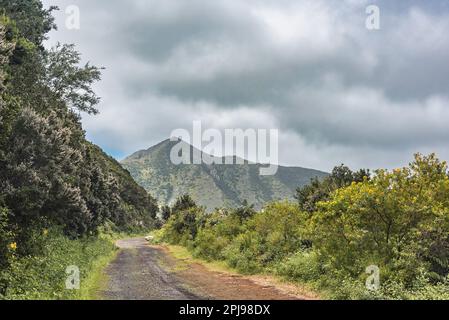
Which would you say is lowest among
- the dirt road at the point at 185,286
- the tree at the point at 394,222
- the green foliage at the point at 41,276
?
the dirt road at the point at 185,286

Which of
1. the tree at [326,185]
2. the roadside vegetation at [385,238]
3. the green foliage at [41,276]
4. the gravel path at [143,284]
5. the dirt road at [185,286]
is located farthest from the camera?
the tree at [326,185]

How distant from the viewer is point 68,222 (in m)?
29.8

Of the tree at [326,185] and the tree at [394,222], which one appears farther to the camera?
the tree at [326,185]

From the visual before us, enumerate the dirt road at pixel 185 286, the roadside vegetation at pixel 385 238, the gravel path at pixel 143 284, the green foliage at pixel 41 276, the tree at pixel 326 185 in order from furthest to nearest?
1. the tree at pixel 326 185
2. the dirt road at pixel 185 286
3. the gravel path at pixel 143 284
4. the roadside vegetation at pixel 385 238
5. the green foliage at pixel 41 276

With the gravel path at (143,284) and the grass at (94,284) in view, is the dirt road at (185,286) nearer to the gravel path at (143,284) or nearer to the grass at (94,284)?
the gravel path at (143,284)

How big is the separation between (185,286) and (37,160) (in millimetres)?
8934

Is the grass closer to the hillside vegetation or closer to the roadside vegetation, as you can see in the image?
the hillside vegetation

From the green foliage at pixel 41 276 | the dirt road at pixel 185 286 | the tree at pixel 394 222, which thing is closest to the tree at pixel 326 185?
the dirt road at pixel 185 286

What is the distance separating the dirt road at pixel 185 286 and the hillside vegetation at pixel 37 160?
2051 millimetres

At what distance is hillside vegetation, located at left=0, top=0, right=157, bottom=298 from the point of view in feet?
51.5

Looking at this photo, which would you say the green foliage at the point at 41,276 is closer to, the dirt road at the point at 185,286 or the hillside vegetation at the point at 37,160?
the hillside vegetation at the point at 37,160

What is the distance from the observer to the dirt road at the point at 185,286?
14922 millimetres

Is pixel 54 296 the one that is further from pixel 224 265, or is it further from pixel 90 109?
pixel 90 109

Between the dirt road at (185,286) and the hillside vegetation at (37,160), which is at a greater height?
the hillside vegetation at (37,160)
